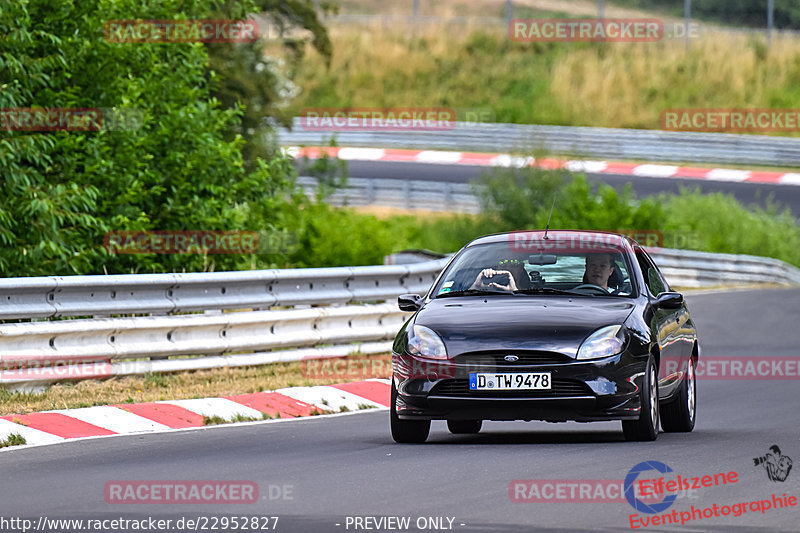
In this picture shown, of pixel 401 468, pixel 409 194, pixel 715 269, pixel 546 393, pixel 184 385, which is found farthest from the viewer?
pixel 409 194

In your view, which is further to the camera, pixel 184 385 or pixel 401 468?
pixel 184 385

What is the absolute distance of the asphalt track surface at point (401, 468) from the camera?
300 inches

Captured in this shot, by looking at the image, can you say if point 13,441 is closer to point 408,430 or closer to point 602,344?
point 408,430

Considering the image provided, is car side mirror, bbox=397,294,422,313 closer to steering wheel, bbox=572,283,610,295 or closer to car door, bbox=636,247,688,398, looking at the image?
steering wheel, bbox=572,283,610,295

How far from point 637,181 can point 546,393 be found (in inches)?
1408

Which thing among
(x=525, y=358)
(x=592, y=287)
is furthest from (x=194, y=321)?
(x=525, y=358)

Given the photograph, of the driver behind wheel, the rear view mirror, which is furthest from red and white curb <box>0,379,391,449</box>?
the driver behind wheel

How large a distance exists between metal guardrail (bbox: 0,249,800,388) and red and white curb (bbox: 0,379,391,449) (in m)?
0.95

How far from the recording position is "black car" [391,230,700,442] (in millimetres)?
10062

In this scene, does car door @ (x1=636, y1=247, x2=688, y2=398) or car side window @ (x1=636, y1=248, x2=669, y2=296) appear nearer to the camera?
car door @ (x1=636, y1=247, x2=688, y2=398)

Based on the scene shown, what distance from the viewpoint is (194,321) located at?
Result: 14.0 meters

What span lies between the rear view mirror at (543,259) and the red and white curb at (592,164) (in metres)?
32.9

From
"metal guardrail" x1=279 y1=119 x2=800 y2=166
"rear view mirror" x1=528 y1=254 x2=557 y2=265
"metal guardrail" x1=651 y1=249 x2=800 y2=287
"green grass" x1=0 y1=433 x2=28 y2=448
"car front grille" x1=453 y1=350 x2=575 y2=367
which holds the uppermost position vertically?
"rear view mirror" x1=528 y1=254 x2=557 y2=265

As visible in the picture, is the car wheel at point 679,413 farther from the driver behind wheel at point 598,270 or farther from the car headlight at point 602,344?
the car headlight at point 602,344
